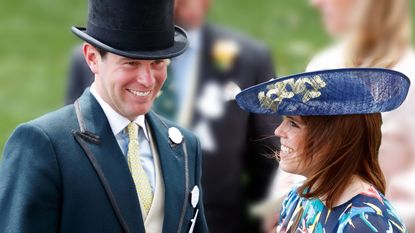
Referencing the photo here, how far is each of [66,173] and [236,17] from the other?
7.58 meters

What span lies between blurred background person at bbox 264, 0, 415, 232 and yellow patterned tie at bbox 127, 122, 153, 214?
898 mm

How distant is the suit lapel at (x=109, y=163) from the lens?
210 inches

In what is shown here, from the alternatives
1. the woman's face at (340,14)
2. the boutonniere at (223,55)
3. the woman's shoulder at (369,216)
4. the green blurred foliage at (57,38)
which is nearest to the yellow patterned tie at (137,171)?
the woman's shoulder at (369,216)

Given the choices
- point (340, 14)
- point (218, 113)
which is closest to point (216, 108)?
→ point (218, 113)

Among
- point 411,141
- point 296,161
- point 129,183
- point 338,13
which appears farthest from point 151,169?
point 338,13

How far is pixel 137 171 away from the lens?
5.46 m

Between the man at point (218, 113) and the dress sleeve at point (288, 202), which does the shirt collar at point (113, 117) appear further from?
the man at point (218, 113)

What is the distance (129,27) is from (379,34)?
6.31ft

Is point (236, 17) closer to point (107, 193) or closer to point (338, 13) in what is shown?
point (338, 13)

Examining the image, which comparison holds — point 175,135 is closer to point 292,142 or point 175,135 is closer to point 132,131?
point 132,131

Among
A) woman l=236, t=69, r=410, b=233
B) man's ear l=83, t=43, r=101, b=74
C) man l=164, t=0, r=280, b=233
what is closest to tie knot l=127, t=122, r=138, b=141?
man's ear l=83, t=43, r=101, b=74

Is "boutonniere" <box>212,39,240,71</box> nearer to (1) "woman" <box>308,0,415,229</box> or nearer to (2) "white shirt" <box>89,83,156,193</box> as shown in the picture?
(1) "woman" <box>308,0,415,229</box>

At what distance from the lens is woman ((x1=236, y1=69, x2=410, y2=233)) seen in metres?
4.95

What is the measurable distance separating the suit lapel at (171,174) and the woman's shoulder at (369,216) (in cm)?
75
